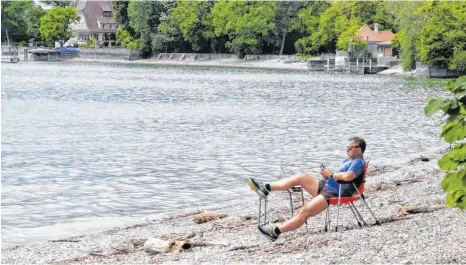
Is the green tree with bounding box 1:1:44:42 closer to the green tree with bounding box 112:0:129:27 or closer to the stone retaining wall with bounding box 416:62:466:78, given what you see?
the green tree with bounding box 112:0:129:27

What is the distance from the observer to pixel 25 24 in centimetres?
18088

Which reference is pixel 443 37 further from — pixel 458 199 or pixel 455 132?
pixel 455 132

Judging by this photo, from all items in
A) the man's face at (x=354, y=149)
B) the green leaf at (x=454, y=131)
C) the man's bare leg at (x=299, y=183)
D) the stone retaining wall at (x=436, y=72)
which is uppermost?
the green leaf at (x=454, y=131)

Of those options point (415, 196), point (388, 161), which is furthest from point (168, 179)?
point (415, 196)

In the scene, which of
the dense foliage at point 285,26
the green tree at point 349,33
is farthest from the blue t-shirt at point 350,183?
the green tree at point 349,33

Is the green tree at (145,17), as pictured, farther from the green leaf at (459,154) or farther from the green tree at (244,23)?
the green leaf at (459,154)

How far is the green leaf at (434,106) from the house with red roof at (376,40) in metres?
113

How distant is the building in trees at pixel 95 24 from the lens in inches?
7367

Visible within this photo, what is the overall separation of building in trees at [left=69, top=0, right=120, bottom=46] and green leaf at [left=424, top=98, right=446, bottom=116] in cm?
17919

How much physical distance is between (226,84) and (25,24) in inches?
4171

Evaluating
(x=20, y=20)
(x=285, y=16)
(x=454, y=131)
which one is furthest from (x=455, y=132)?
(x=20, y=20)

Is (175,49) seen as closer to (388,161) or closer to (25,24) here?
(25,24)

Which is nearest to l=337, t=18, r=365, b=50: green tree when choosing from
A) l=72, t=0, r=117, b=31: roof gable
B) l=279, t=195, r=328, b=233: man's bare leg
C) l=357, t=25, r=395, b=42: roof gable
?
l=357, t=25, r=395, b=42: roof gable

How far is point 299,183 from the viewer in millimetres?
10906
